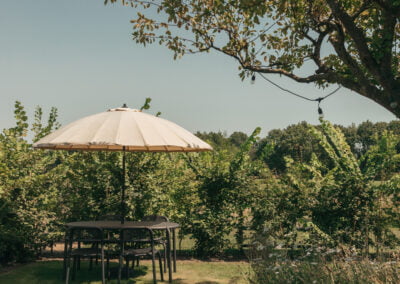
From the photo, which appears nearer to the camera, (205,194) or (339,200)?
(339,200)

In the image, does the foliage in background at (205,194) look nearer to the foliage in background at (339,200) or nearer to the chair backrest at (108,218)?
the foliage in background at (339,200)

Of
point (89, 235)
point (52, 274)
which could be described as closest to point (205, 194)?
point (89, 235)

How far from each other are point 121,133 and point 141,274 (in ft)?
10.2

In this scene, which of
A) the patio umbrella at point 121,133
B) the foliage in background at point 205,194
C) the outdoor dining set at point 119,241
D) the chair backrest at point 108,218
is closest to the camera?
the patio umbrella at point 121,133

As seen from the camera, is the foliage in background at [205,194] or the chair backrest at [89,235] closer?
the chair backrest at [89,235]

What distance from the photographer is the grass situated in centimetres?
665

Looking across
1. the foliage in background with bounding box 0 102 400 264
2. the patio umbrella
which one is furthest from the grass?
the patio umbrella

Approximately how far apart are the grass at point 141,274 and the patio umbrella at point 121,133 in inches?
95.6

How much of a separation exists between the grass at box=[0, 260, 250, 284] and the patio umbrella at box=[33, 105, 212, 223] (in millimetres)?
2428

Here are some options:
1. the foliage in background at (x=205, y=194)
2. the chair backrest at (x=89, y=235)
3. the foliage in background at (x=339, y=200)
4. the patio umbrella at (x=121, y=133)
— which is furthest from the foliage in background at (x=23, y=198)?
the foliage in background at (x=339, y=200)

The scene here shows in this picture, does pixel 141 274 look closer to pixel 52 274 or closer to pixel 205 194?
pixel 52 274

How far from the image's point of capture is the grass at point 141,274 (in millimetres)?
6648

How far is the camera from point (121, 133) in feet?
17.9

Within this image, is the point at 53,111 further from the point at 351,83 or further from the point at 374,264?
the point at 374,264
